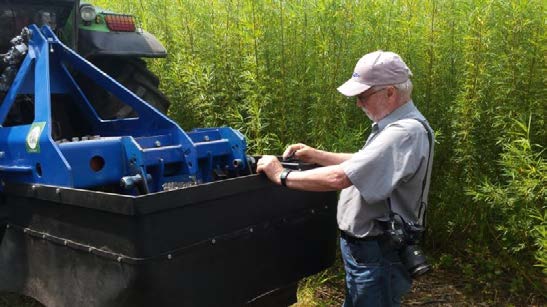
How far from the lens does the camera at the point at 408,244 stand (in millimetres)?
1853

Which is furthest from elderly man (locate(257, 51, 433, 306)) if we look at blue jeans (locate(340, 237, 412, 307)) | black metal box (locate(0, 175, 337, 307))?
black metal box (locate(0, 175, 337, 307))

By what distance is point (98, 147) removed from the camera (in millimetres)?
2020

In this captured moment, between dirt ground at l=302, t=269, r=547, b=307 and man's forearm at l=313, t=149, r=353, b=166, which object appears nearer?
man's forearm at l=313, t=149, r=353, b=166

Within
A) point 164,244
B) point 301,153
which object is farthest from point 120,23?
point 164,244

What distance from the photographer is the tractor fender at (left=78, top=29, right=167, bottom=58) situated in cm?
320

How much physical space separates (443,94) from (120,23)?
2.04 m

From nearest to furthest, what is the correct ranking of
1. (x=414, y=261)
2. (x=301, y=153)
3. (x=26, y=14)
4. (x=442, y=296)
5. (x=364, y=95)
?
(x=414, y=261) < (x=364, y=95) < (x=301, y=153) < (x=26, y=14) < (x=442, y=296)

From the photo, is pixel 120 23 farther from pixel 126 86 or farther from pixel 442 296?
pixel 442 296

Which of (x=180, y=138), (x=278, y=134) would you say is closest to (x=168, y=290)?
(x=180, y=138)

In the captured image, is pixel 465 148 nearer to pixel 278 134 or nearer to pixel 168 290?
pixel 278 134

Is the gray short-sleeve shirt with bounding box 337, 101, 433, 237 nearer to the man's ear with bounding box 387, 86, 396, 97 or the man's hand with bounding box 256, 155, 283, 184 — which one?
the man's ear with bounding box 387, 86, 396, 97

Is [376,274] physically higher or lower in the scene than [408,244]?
lower

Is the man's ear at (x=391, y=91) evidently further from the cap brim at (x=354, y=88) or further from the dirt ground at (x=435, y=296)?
the dirt ground at (x=435, y=296)

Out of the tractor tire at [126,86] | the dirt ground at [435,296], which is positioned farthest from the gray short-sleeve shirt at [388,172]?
the tractor tire at [126,86]
